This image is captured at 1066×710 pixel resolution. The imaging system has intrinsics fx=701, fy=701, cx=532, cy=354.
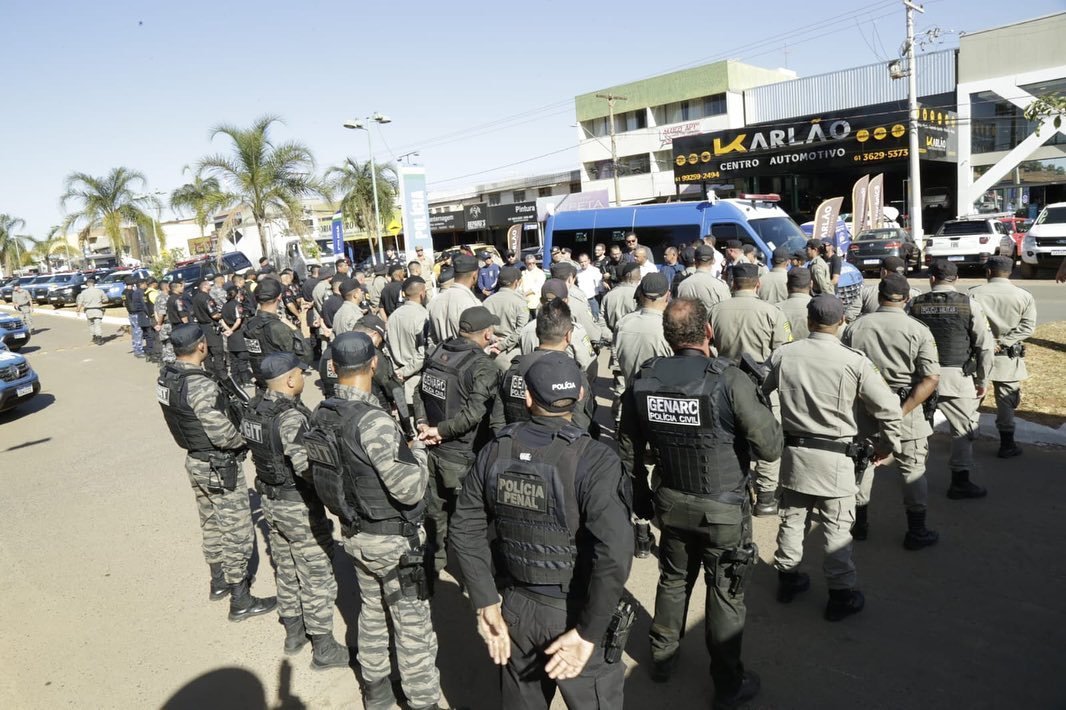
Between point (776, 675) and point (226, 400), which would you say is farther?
point (226, 400)

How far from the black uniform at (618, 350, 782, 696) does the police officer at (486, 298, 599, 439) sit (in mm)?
829

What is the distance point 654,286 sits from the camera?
5566mm

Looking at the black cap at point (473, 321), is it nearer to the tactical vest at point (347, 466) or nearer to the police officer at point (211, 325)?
the tactical vest at point (347, 466)

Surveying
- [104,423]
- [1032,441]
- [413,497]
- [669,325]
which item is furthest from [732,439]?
[104,423]

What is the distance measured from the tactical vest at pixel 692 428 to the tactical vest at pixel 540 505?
0.85 meters

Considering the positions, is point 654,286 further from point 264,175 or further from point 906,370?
point 264,175

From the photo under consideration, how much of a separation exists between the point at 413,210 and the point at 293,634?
18.7 meters

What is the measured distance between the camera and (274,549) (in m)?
4.25

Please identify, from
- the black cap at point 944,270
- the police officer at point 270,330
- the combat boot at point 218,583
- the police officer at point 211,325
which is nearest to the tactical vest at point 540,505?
the combat boot at point 218,583

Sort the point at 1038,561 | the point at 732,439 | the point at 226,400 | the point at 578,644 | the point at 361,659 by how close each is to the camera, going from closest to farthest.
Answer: the point at 578,644 < the point at 732,439 < the point at 361,659 < the point at 1038,561 < the point at 226,400

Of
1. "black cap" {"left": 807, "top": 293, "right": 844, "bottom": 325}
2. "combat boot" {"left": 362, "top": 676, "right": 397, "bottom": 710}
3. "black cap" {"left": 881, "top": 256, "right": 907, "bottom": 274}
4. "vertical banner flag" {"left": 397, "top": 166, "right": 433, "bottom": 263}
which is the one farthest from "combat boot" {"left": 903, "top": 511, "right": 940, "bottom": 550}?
"vertical banner flag" {"left": 397, "top": 166, "right": 433, "bottom": 263}

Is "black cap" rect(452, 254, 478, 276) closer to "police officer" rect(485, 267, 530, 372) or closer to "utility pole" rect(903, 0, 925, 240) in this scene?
"police officer" rect(485, 267, 530, 372)

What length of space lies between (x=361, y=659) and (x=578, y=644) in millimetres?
1647

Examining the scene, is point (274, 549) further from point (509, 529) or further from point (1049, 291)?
point (1049, 291)
